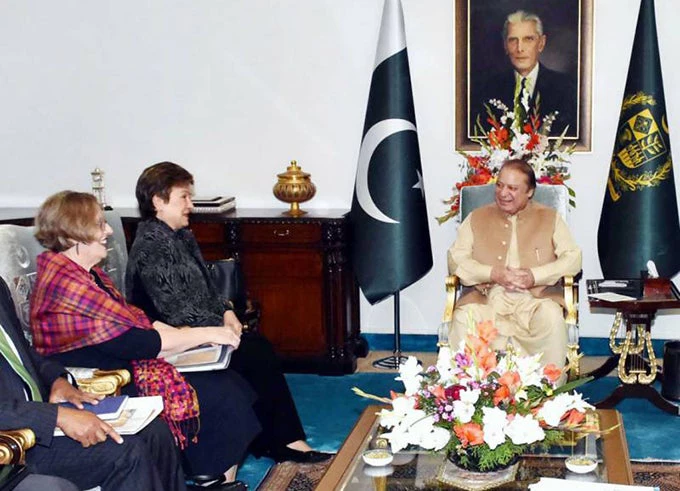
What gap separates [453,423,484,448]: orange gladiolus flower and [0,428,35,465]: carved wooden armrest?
1.24 metres

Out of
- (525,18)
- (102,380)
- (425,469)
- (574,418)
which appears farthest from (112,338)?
(525,18)

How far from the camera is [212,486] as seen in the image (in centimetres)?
375

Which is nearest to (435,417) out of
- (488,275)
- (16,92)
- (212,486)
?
(212,486)

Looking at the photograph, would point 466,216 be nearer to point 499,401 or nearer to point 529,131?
point 529,131

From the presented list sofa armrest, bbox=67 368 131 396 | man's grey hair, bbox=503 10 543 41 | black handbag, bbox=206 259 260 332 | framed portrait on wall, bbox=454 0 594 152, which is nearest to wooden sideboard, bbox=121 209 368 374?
black handbag, bbox=206 259 260 332

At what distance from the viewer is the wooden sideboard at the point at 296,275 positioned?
5500mm

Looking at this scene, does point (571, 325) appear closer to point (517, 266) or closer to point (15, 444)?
point (517, 266)

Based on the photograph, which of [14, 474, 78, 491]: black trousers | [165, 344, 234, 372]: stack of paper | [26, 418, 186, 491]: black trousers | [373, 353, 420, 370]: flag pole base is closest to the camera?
[14, 474, 78, 491]: black trousers

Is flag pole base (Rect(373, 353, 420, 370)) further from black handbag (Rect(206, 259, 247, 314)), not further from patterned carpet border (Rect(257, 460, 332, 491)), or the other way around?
patterned carpet border (Rect(257, 460, 332, 491))

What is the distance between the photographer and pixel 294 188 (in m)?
5.61

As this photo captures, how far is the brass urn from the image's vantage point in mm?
5617

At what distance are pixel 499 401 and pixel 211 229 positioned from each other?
3.18m

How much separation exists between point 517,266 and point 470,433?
2298 mm

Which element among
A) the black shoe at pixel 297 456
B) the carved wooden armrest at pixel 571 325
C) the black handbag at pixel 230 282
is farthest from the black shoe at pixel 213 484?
the carved wooden armrest at pixel 571 325
